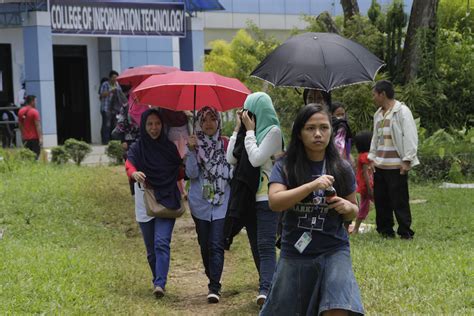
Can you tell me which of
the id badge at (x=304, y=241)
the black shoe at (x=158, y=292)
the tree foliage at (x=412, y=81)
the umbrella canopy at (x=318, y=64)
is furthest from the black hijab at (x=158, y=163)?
the tree foliage at (x=412, y=81)

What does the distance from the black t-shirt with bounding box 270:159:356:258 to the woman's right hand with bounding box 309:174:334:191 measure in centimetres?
17

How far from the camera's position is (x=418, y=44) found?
16781 mm

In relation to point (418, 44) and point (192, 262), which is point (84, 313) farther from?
point (418, 44)

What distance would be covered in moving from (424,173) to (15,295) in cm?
930

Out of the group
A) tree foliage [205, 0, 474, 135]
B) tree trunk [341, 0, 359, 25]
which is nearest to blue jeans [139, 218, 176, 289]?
tree foliage [205, 0, 474, 135]

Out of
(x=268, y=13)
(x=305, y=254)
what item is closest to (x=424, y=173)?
(x=305, y=254)

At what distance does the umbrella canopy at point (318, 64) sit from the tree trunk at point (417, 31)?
8506mm

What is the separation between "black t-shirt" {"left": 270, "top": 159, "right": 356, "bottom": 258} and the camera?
5074 mm

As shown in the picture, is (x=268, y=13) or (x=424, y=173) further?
(x=268, y=13)

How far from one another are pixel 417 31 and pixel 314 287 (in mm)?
12353

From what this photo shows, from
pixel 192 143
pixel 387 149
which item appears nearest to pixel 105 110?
pixel 387 149

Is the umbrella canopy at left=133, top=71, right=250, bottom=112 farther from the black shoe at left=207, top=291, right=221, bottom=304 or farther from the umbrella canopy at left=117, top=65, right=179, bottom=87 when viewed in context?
the umbrella canopy at left=117, top=65, right=179, bottom=87

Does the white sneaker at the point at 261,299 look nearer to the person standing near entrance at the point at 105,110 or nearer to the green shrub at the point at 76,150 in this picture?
the green shrub at the point at 76,150

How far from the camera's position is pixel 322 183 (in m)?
4.85
